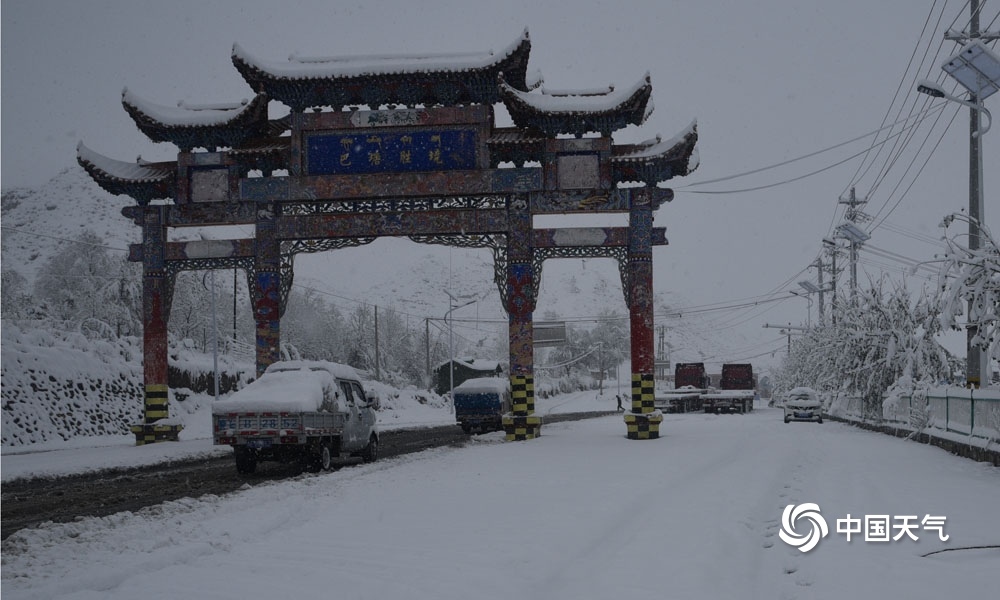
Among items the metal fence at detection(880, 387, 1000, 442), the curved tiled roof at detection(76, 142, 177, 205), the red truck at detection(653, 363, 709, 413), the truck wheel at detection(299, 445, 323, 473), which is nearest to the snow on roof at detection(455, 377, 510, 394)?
the curved tiled roof at detection(76, 142, 177, 205)

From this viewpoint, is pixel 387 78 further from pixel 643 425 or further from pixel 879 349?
pixel 879 349

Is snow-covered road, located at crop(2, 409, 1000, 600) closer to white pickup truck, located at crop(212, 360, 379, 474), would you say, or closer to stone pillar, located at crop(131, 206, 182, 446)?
white pickup truck, located at crop(212, 360, 379, 474)

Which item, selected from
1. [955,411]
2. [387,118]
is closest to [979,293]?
[955,411]

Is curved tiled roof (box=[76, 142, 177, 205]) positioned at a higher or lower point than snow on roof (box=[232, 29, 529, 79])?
lower

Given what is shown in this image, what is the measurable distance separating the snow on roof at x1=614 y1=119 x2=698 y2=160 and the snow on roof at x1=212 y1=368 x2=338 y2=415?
1109 cm

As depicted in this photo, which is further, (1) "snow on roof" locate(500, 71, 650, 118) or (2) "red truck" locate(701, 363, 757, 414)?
(2) "red truck" locate(701, 363, 757, 414)

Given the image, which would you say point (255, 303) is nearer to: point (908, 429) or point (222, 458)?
point (222, 458)

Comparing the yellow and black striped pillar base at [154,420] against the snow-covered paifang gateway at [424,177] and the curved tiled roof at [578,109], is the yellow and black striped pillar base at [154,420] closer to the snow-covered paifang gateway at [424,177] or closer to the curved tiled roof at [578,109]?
the snow-covered paifang gateway at [424,177]

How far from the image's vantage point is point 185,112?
24531 mm

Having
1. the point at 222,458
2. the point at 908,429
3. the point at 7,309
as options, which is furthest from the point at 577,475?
the point at 7,309

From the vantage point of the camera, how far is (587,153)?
23609mm

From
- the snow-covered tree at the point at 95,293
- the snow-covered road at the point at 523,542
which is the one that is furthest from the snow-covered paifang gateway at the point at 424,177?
the snow-covered tree at the point at 95,293

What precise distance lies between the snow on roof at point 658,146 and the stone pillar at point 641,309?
1.02 meters

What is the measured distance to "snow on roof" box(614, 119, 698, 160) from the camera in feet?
75.4
